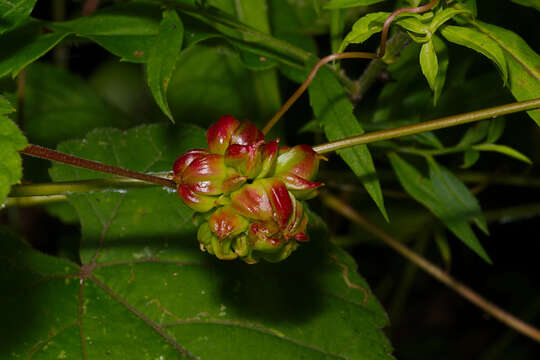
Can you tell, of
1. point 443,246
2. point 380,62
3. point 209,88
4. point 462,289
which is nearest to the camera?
point 380,62

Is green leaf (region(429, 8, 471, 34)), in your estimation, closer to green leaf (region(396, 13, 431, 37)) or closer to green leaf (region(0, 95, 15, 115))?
green leaf (region(396, 13, 431, 37))

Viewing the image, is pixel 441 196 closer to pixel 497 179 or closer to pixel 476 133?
pixel 476 133

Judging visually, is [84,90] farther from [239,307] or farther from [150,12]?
[239,307]

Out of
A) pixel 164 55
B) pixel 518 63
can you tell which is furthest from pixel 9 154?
pixel 518 63

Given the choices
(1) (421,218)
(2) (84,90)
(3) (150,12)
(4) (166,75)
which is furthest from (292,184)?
(2) (84,90)

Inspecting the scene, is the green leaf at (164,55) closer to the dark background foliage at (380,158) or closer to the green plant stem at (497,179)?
→ the dark background foliage at (380,158)

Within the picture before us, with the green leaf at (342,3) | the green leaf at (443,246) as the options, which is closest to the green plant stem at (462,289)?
the green leaf at (443,246)
